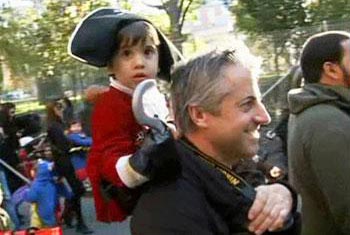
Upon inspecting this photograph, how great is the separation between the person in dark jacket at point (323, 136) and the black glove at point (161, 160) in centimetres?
134

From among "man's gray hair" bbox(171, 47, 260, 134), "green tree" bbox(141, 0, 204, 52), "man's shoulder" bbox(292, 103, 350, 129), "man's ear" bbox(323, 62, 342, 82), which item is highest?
"man's gray hair" bbox(171, 47, 260, 134)

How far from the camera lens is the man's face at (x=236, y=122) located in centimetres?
205

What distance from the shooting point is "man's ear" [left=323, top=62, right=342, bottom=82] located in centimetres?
354

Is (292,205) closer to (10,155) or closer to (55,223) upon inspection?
(55,223)

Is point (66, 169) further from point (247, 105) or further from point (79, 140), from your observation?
point (247, 105)

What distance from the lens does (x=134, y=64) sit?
254cm

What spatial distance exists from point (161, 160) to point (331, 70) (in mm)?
1709

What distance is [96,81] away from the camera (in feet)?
40.1

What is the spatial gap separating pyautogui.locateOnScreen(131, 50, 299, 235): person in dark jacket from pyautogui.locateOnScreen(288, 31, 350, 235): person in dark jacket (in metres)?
1.18

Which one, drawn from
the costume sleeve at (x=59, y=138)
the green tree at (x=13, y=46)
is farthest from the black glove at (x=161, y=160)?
the green tree at (x=13, y=46)

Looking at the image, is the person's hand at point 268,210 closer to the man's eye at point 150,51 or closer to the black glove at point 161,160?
the black glove at point 161,160

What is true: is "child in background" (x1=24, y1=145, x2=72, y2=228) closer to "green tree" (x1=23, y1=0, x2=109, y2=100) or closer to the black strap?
"green tree" (x1=23, y1=0, x2=109, y2=100)

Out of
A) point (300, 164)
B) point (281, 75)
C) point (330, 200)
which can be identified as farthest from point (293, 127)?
point (281, 75)

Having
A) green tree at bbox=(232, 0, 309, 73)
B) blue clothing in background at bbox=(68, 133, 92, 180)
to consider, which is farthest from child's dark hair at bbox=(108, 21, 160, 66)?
green tree at bbox=(232, 0, 309, 73)
